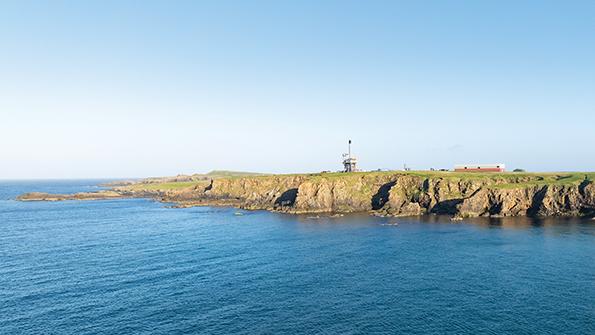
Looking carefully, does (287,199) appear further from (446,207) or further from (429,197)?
(446,207)

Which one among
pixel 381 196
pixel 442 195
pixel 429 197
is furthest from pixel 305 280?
pixel 381 196

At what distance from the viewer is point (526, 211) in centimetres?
14875

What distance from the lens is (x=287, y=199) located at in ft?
638

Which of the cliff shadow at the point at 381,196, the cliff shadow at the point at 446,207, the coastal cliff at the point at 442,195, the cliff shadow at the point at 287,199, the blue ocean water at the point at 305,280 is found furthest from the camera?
the cliff shadow at the point at 287,199

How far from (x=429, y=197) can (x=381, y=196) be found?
21.3 metres

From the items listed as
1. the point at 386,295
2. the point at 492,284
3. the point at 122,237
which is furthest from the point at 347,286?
the point at 122,237

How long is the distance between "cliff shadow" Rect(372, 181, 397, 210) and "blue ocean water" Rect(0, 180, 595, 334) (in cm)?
4146

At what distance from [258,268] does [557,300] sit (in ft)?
178

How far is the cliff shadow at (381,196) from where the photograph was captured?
172575 millimetres

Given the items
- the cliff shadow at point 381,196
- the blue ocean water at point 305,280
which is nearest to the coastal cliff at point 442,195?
the cliff shadow at point 381,196

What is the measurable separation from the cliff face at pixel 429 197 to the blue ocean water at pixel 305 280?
1969 cm

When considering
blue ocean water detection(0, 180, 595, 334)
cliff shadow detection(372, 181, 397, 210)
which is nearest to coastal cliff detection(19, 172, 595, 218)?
cliff shadow detection(372, 181, 397, 210)

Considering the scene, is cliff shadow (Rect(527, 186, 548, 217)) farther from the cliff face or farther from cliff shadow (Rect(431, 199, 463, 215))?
cliff shadow (Rect(431, 199, 463, 215))

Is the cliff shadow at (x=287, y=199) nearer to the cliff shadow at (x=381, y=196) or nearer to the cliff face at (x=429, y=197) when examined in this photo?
the cliff face at (x=429, y=197)
